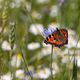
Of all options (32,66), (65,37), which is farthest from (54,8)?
(65,37)

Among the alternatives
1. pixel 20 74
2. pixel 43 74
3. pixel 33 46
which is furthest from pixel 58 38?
pixel 33 46

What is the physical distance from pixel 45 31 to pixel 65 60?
46 cm

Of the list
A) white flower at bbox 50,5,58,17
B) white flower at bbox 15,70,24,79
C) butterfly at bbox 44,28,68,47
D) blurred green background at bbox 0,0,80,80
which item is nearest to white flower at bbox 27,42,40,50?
blurred green background at bbox 0,0,80,80

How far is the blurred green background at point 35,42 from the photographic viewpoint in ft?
5.71

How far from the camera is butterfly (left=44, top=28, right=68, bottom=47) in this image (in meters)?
1.44

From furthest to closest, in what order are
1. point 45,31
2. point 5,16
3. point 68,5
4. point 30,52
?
point 68,5, point 30,52, point 5,16, point 45,31

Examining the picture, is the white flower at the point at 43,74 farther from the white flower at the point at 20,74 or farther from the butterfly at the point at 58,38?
the butterfly at the point at 58,38

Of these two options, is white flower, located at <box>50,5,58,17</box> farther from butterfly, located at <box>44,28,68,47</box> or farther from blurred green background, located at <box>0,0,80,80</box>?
butterfly, located at <box>44,28,68,47</box>

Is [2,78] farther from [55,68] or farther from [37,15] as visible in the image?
[37,15]

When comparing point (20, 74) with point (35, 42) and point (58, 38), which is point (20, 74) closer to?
point (58, 38)

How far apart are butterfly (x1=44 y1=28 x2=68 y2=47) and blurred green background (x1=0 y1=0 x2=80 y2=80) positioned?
11cm

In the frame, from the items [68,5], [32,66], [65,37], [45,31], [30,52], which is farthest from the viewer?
[68,5]

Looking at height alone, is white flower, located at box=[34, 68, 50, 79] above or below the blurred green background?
below

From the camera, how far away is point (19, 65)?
2.13 metres
